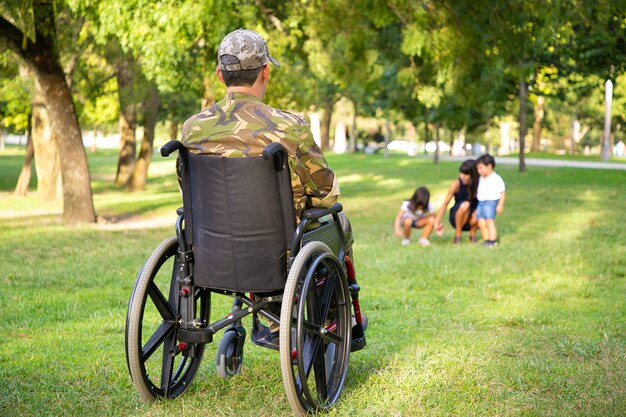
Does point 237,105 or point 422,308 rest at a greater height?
point 237,105

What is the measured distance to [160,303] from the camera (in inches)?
176

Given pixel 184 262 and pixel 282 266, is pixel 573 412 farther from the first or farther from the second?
pixel 184 262

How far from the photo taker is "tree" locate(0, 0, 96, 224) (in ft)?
44.0

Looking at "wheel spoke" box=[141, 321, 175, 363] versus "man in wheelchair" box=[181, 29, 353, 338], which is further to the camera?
"wheel spoke" box=[141, 321, 175, 363]

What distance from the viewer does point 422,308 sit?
23.8 feet

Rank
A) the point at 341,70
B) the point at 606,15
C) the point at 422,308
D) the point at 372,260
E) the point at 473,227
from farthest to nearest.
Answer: the point at 341,70 → the point at 606,15 → the point at 473,227 → the point at 372,260 → the point at 422,308

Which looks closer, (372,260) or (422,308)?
(422,308)

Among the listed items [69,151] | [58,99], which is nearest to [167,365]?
[58,99]

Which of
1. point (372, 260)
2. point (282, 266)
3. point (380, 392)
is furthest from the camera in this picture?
point (372, 260)

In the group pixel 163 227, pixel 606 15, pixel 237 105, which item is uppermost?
pixel 606 15

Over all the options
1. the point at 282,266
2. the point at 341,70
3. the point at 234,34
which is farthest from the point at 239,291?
the point at 341,70

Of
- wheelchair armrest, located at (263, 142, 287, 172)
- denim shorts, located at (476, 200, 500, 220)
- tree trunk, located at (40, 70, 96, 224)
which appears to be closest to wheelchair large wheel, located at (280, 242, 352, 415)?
wheelchair armrest, located at (263, 142, 287, 172)

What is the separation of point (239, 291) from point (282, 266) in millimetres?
240

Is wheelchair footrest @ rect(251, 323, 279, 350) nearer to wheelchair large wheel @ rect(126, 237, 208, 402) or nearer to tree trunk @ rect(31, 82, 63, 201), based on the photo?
wheelchair large wheel @ rect(126, 237, 208, 402)
